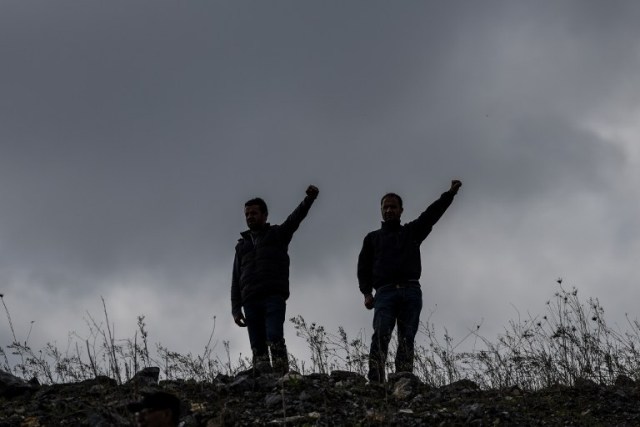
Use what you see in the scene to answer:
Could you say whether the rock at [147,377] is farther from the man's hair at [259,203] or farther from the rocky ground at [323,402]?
the man's hair at [259,203]

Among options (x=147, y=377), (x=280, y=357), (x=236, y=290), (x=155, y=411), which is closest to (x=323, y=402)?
(x=280, y=357)

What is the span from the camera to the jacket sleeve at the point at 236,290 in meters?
8.69

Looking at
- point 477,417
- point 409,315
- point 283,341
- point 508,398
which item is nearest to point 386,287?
point 409,315

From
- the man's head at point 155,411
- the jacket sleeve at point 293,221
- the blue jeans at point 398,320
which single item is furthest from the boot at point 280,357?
the man's head at point 155,411

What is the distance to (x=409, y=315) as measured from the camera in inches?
312

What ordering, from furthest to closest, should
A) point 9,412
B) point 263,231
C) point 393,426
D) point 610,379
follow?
point 263,231, point 610,379, point 9,412, point 393,426

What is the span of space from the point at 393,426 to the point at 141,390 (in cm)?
228

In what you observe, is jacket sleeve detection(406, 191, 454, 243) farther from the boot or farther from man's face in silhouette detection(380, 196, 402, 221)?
the boot

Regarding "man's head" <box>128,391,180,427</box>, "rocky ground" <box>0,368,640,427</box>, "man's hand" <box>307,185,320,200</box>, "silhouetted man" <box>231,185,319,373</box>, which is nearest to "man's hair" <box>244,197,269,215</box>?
"silhouetted man" <box>231,185,319,373</box>

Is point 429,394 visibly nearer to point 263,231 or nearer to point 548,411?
point 548,411

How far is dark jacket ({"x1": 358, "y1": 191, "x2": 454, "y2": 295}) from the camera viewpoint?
8094mm

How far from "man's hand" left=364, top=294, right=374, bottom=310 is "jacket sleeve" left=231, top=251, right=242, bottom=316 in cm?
140

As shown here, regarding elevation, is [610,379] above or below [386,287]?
below

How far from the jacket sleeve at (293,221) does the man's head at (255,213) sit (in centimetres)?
23
